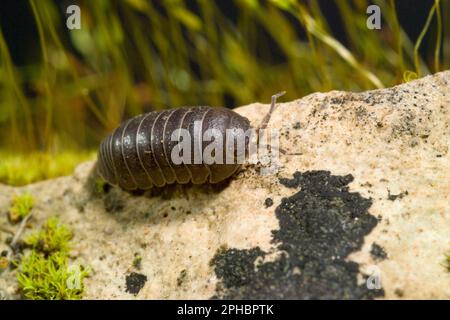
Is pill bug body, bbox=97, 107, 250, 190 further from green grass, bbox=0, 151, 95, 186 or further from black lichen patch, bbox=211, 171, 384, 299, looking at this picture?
green grass, bbox=0, 151, 95, 186

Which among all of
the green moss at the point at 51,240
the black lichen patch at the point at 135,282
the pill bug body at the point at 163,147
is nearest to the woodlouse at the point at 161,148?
the pill bug body at the point at 163,147

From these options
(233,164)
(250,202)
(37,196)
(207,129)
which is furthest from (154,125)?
(37,196)

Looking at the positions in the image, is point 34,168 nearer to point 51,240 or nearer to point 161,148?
point 51,240

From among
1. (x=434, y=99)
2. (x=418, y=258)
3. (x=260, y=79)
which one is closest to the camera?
(x=418, y=258)

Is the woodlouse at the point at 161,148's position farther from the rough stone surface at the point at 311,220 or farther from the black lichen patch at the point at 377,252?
the black lichen patch at the point at 377,252

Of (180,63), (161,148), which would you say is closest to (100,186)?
(161,148)

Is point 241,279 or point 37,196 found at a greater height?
point 37,196

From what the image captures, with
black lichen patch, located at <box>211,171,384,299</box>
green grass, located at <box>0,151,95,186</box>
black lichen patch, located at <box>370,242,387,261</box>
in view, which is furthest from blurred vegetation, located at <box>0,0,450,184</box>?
black lichen patch, located at <box>370,242,387,261</box>

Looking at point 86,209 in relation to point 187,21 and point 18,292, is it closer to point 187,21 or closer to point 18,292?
point 18,292
